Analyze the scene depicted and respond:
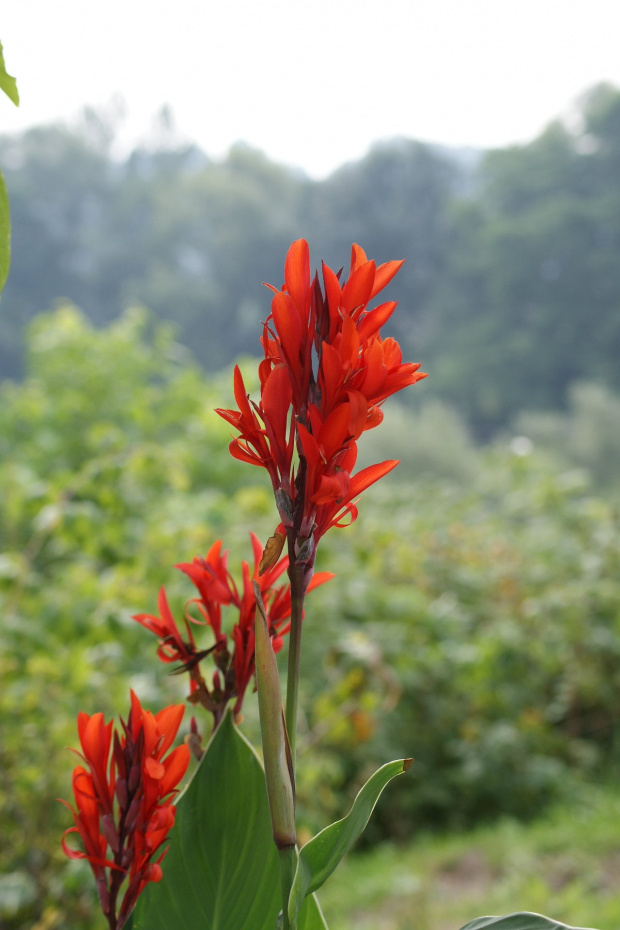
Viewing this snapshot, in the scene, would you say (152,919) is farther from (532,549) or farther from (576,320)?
(576,320)

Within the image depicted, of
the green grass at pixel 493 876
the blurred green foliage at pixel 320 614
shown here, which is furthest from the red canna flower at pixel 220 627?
the green grass at pixel 493 876

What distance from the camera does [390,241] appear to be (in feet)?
70.1

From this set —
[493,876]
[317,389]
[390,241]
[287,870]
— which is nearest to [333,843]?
[287,870]

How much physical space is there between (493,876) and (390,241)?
20712mm

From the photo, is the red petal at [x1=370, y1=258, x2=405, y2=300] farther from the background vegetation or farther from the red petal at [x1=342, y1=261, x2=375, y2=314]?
the background vegetation

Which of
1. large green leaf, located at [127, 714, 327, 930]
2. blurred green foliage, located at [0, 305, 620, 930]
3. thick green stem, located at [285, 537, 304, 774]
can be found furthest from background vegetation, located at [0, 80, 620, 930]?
thick green stem, located at [285, 537, 304, 774]

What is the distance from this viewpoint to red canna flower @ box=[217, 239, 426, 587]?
237mm

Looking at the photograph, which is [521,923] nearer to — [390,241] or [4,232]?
[4,232]

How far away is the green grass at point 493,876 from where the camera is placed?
1.65 m

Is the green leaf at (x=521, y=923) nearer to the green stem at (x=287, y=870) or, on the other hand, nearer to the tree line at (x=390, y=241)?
the green stem at (x=287, y=870)

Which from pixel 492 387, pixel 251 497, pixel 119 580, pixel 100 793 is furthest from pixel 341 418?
pixel 492 387

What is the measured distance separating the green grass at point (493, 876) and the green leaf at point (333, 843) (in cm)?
150

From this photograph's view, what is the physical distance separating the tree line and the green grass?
15989 mm

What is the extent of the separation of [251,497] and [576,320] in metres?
17.6
